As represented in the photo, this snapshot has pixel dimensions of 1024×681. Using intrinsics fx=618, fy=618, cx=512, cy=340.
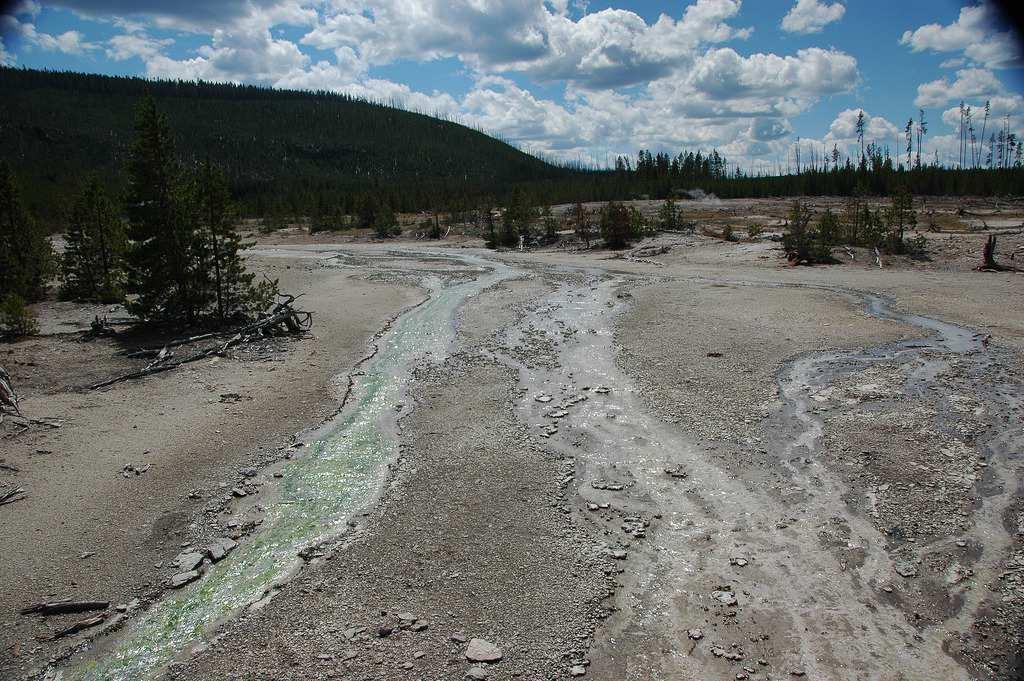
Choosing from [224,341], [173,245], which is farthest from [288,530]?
[173,245]

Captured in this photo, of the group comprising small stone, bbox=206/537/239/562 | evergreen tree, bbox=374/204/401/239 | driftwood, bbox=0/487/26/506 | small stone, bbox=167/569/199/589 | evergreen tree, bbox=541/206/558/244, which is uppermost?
evergreen tree, bbox=374/204/401/239

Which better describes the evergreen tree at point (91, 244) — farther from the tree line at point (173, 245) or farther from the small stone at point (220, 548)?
the small stone at point (220, 548)

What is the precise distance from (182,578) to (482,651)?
192 inches

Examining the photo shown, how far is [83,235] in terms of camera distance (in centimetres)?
3584

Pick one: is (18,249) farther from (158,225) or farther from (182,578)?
(182,578)

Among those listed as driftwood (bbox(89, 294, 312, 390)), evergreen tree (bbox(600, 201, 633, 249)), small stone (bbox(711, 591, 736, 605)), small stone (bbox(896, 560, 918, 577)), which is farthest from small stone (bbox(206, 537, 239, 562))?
evergreen tree (bbox(600, 201, 633, 249))

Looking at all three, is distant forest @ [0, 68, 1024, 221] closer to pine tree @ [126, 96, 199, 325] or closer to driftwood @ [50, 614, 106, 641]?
pine tree @ [126, 96, 199, 325]

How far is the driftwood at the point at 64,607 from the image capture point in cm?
848

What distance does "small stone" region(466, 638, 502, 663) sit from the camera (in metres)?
7.64

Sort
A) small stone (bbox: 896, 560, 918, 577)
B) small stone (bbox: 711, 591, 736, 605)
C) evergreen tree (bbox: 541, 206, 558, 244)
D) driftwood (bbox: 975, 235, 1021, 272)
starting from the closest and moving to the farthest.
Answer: small stone (bbox: 711, 591, 736, 605), small stone (bbox: 896, 560, 918, 577), driftwood (bbox: 975, 235, 1021, 272), evergreen tree (bbox: 541, 206, 558, 244)

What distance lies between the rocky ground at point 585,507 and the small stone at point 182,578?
0.57 ft

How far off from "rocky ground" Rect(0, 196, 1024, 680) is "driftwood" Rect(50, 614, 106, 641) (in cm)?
11

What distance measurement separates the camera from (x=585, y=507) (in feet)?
36.4

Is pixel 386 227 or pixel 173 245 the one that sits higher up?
pixel 386 227
